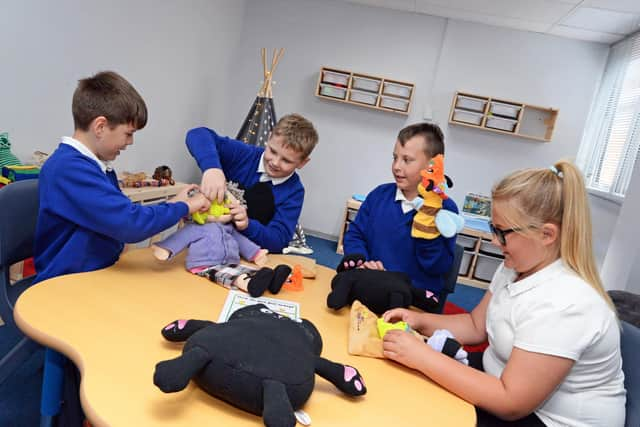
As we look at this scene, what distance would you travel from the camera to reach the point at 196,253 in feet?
4.03

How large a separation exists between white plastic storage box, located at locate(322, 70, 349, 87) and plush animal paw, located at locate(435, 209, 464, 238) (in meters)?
3.22

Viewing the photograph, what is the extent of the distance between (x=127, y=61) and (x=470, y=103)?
320 cm

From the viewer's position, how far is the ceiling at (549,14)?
10.9 ft

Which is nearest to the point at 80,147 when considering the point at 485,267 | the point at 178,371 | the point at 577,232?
the point at 178,371

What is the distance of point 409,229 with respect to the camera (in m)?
1.59

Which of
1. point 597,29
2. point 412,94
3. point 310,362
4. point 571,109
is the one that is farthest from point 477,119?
point 310,362

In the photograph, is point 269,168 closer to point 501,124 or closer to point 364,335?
point 364,335

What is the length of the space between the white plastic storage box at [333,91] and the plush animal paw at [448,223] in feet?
10.4

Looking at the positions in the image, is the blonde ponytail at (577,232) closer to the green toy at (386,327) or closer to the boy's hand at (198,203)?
the green toy at (386,327)

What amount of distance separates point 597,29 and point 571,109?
0.77 meters

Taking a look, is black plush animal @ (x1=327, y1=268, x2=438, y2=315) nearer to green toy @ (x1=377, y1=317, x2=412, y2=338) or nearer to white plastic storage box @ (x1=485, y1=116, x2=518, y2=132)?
green toy @ (x1=377, y1=317, x2=412, y2=338)

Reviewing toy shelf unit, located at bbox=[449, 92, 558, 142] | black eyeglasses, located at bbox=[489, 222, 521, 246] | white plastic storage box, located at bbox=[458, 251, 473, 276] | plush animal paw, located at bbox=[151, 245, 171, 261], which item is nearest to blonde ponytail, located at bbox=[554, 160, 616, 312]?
black eyeglasses, located at bbox=[489, 222, 521, 246]

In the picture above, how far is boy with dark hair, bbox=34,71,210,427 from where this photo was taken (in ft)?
3.43

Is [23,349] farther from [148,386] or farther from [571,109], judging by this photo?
[571,109]
